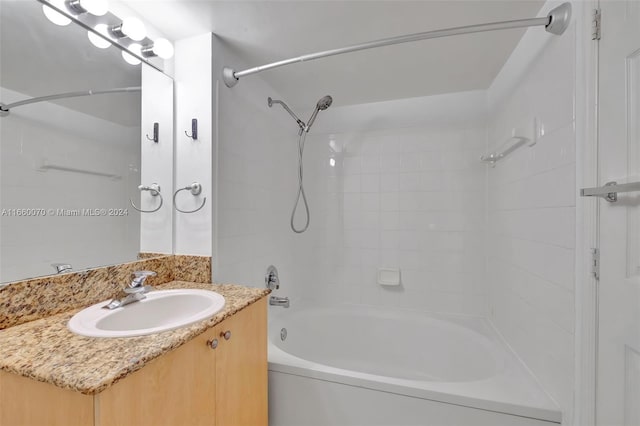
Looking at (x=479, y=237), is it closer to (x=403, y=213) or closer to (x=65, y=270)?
(x=403, y=213)

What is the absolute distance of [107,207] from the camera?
121 cm

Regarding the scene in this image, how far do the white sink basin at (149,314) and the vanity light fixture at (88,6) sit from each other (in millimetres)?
1185

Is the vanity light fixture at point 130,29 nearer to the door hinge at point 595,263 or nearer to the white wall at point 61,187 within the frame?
the white wall at point 61,187

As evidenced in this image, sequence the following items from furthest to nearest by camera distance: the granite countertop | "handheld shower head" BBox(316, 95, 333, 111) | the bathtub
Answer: "handheld shower head" BBox(316, 95, 333, 111), the bathtub, the granite countertop

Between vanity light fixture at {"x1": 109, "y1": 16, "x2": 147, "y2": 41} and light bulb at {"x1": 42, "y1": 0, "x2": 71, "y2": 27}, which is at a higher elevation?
vanity light fixture at {"x1": 109, "y1": 16, "x2": 147, "y2": 41}

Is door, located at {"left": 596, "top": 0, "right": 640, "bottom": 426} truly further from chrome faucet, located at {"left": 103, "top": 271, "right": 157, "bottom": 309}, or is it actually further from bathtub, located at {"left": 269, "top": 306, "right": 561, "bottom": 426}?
chrome faucet, located at {"left": 103, "top": 271, "right": 157, "bottom": 309}

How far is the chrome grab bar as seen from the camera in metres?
0.69

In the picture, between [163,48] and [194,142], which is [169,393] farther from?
[163,48]

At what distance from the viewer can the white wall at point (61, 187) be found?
2.93 feet

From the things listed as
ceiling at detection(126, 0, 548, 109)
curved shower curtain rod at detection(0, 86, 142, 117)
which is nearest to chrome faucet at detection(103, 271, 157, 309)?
curved shower curtain rod at detection(0, 86, 142, 117)

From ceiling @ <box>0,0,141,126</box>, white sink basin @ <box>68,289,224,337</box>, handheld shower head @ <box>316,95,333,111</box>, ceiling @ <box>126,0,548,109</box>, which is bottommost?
white sink basin @ <box>68,289,224,337</box>

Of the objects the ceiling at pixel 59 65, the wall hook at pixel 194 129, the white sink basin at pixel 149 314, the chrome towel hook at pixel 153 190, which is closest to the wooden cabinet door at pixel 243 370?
the white sink basin at pixel 149 314

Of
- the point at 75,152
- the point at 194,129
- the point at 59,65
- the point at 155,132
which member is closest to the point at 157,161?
the point at 155,132

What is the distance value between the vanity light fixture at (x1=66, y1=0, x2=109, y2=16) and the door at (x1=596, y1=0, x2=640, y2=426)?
183 cm
